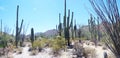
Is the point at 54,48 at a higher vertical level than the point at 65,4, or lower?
lower

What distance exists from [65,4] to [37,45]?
4.70 metres

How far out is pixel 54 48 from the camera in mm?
20438

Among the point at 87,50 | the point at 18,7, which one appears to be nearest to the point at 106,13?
the point at 87,50

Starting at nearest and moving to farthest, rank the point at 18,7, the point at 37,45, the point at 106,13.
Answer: the point at 106,13 → the point at 37,45 → the point at 18,7

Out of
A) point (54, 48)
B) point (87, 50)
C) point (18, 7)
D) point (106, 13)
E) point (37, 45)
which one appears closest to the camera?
point (106, 13)

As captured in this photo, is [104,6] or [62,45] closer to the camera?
[104,6]

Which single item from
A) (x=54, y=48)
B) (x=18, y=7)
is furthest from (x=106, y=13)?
(x=18, y=7)

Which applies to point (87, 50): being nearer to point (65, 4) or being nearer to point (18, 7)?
point (65, 4)

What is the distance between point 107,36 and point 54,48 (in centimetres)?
1505

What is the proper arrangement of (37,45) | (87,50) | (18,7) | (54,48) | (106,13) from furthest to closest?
(18,7), (37,45), (54,48), (87,50), (106,13)

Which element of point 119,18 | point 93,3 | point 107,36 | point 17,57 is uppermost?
point 93,3

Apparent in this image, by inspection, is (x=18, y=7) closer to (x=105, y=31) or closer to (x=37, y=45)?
(x=37, y=45)

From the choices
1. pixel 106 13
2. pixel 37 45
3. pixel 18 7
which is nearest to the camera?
pixel 106 13

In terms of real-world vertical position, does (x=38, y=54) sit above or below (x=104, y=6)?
below
